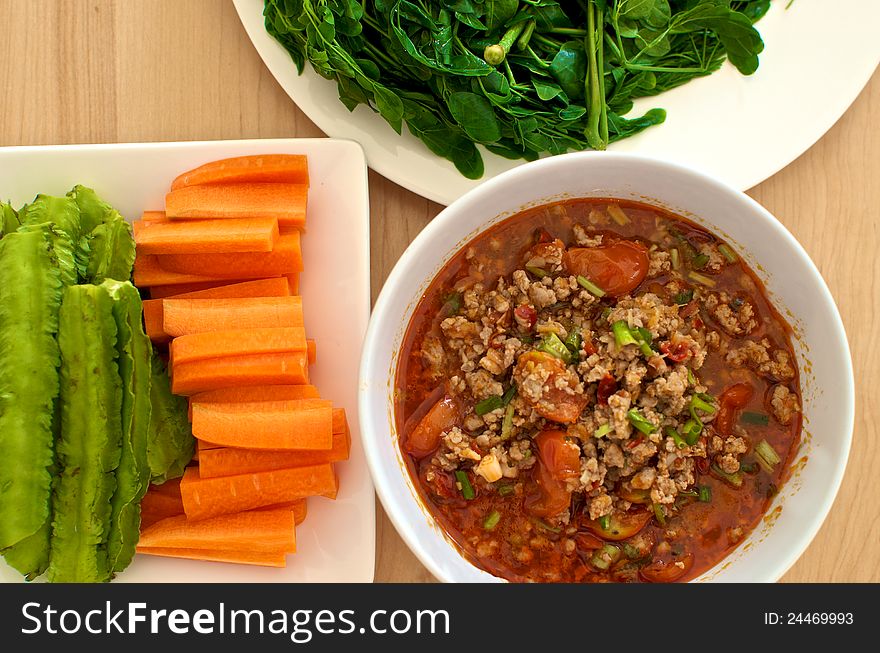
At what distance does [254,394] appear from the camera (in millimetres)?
1786

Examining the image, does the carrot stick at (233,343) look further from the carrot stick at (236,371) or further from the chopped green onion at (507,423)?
the chopped green onion at (507,423)

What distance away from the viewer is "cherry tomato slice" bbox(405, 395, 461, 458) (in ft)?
5.32

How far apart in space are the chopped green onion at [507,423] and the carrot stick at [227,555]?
59 centimetres

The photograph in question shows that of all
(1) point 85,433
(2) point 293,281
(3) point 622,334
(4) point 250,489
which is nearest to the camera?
(3) point 622,334

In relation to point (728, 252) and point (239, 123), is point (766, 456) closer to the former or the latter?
point (728, 252)

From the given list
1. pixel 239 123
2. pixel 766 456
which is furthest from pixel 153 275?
pixel 766 456

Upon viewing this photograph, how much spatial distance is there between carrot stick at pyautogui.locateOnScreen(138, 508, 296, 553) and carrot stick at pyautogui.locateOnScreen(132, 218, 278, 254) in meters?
0.61

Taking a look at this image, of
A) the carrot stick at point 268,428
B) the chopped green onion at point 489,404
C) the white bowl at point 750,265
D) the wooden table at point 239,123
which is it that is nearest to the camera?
the white bowl at point 750,265

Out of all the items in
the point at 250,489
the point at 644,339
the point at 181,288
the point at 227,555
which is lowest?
the point at 227,555

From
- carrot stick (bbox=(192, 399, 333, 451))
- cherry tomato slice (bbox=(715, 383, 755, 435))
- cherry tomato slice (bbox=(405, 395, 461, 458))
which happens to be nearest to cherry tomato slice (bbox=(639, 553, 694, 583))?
cherry tomato slice (bbox=(715, 383, 755, 435))

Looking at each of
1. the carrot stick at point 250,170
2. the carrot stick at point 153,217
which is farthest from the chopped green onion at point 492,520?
the carrot stick at point 153,217

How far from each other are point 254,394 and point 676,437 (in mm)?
921

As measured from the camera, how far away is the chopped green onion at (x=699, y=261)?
1.62m

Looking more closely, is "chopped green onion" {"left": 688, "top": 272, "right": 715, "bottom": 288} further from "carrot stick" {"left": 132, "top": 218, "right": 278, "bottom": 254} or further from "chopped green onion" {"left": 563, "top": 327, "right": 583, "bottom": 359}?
"carrot stick" {"left": 132, "top": 218, "right": 278, "bottom": 254}
